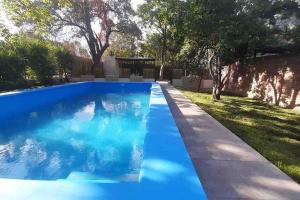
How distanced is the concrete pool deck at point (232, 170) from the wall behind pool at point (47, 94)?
18.1ft

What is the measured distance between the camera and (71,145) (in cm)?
562

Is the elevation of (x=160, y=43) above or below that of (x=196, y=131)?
above

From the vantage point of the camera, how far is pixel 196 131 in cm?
542

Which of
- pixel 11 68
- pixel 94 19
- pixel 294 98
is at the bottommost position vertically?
pixel 294 98

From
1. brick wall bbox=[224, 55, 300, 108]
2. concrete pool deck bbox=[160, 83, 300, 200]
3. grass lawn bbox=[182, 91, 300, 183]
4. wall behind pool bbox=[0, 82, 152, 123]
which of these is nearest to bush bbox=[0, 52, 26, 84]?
wall behind pool bbox=[0, 82, 152, 123]

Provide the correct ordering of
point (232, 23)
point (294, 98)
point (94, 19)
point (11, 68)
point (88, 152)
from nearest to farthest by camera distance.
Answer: point (88, 152) < point (232, 23) < point (294, 98) < point (11, 68) < point (94, 19)

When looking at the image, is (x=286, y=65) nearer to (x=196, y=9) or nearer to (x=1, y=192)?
(x=196, y=9)

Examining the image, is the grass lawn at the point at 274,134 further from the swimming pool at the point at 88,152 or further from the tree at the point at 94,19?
the tree at the point at 94,19

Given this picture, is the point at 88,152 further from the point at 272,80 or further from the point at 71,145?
the point at 272,80

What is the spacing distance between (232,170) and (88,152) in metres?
2.75

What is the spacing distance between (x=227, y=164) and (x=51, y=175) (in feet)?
8.31

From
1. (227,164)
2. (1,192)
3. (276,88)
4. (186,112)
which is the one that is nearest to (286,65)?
(276,88)

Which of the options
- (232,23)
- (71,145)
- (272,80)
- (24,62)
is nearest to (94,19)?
(24,62)

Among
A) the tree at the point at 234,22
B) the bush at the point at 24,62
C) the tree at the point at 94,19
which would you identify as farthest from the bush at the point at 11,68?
the tree at the point at 94,19
